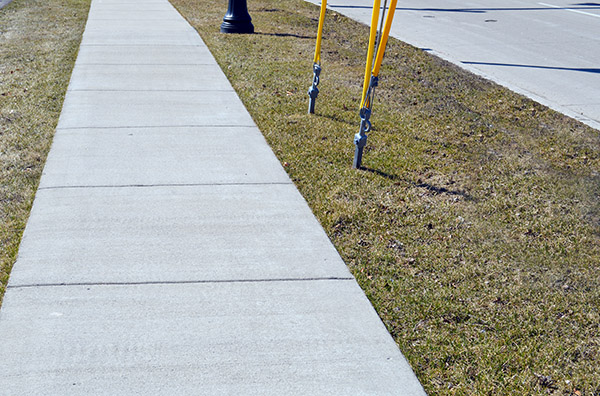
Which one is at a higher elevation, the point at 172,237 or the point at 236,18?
the point at 236,18

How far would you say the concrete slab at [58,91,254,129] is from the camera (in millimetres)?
6672

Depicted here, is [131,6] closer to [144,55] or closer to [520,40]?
[144,55]

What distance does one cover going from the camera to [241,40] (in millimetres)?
11453

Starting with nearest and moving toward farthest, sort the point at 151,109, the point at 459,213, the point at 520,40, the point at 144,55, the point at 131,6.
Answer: the point at 459,213
the point at 151,109
the point at 144,55
the point at 520,40
the point at 131,6

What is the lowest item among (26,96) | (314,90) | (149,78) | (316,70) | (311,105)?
(26,96)

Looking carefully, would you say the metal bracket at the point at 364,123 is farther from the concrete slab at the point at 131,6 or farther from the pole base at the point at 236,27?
the concrete slab at the point at 131,6

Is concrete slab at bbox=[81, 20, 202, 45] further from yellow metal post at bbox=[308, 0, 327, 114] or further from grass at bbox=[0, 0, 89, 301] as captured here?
yellow metal post at bbox=[308, 0, 327, 114]

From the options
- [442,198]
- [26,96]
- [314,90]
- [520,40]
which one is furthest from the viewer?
[520,40]

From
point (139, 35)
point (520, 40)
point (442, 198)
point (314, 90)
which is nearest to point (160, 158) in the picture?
point (314, 90)

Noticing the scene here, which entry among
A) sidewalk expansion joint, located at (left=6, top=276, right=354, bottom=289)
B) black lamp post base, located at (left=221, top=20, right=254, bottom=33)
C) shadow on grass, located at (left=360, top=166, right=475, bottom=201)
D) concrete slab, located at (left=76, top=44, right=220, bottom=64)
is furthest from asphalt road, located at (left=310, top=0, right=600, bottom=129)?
sidewalk expansion joint, located at (left=6, top=276, right=354, bottom=289)

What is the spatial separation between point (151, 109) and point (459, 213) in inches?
151

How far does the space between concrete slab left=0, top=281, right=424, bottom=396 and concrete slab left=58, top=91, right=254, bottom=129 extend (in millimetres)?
3286

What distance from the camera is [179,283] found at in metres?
3.79

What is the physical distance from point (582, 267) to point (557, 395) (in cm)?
143
